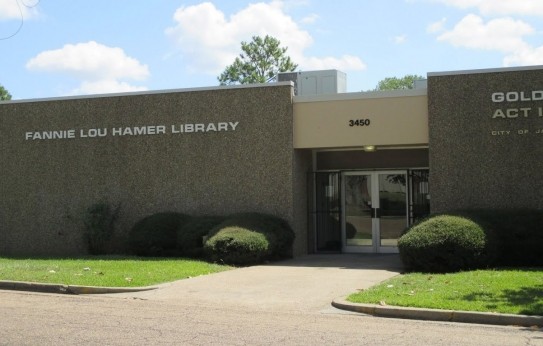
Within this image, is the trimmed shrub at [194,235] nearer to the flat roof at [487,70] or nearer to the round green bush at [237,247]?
the round green bush at [237,247]

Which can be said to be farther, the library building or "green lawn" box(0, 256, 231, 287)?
the library building

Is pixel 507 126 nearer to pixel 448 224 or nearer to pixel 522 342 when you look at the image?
pixel 448 224

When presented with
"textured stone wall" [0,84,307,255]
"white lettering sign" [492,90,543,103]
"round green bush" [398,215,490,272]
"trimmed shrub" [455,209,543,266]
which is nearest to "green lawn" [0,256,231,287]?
"textured stone wall" [0,84,307,255]

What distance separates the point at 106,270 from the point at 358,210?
8.49m

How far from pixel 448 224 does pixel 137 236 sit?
28.9ft

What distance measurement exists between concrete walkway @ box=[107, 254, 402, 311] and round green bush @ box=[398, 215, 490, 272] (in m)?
0.72

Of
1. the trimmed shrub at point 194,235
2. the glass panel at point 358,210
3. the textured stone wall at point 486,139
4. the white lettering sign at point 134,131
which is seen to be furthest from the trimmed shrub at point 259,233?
Answer: the textured stone wall at point 486,139

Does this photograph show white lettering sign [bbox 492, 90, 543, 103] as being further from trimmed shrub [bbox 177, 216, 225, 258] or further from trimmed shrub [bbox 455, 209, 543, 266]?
trimmed shrub [bbox 177, 216, 225, 258]

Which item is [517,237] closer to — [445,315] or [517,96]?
[517,96]

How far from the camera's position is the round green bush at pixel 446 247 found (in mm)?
14250

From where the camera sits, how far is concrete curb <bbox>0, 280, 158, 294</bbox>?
1273 centimetres

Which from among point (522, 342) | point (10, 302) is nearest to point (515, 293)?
point (522, 342)

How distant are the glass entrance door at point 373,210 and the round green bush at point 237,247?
14.8ft

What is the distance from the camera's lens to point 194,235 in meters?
18.3
